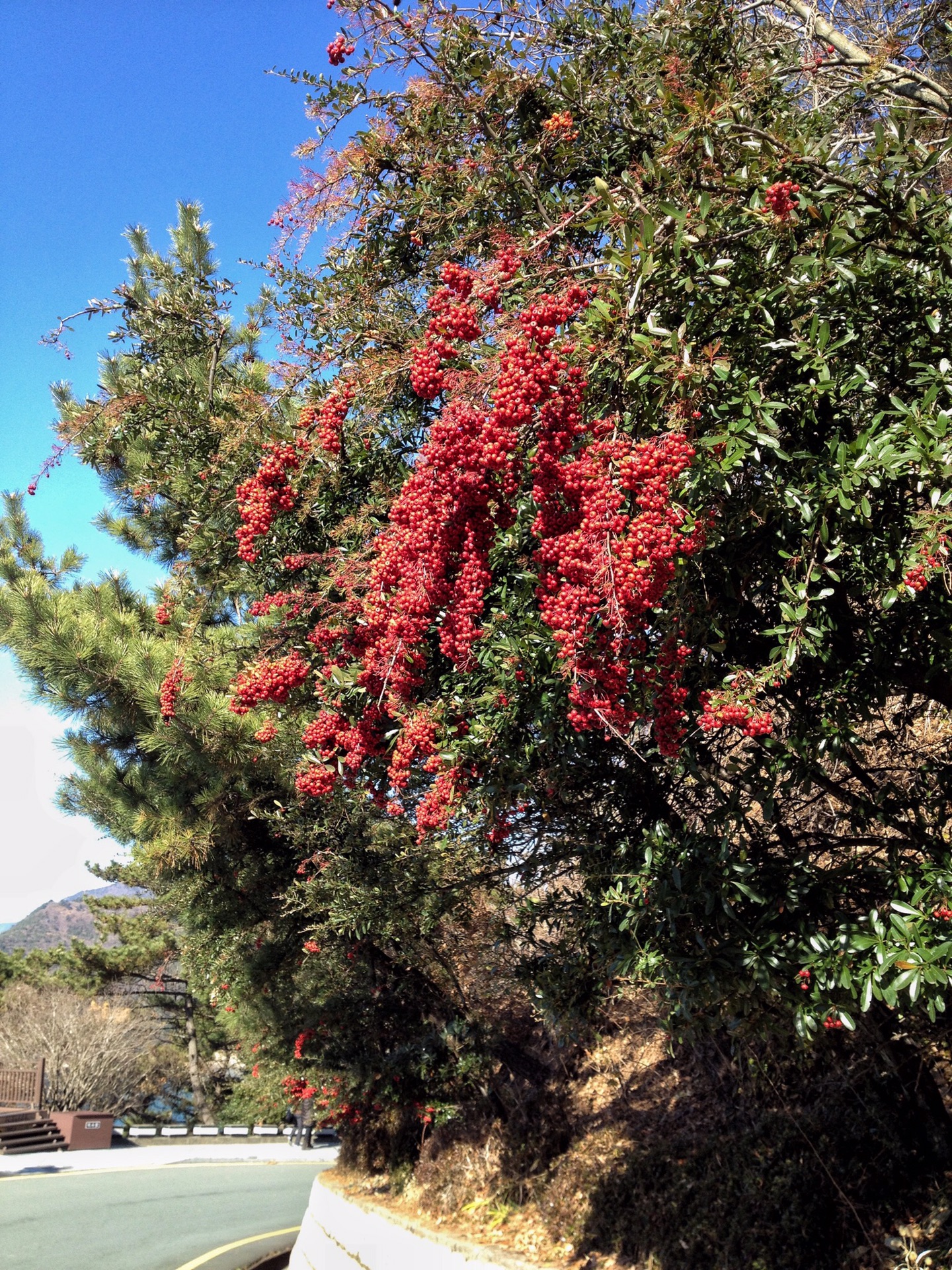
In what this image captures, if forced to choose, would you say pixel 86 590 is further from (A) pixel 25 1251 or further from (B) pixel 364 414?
(A) pixel 25 1251

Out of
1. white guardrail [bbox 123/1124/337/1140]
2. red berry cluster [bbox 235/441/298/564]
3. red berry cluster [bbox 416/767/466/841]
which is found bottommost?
white guardrail [bbox 123/1124/337/1140]

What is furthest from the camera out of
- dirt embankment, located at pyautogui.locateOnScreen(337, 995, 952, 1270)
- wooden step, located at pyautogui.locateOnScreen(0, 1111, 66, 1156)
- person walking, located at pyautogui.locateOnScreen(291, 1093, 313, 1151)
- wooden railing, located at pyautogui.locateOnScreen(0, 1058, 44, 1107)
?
person walking, located at pyautogui.locateOnScreen(291, 1093, 313, 1151)

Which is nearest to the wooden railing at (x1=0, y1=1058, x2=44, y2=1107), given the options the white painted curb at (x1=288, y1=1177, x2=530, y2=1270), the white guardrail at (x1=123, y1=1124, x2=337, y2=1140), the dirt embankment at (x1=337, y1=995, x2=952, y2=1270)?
the white guardrail at (x1=123, y1=1124, x2=337, y2=1140)

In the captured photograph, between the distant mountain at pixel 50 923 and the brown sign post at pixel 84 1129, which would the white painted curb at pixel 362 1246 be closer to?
the brown sign post at pixel 84 1129

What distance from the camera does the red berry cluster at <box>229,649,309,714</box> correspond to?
422 cm

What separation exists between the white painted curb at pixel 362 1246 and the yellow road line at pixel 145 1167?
7.92 m

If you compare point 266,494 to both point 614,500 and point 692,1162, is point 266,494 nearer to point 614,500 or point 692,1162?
point 614,500

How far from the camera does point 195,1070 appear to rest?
1190 inches

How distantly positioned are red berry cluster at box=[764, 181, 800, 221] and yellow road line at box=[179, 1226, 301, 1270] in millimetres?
12491

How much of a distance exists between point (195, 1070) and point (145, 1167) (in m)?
11.7

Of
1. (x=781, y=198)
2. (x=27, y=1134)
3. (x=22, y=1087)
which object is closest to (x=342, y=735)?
(x=781, y=198)

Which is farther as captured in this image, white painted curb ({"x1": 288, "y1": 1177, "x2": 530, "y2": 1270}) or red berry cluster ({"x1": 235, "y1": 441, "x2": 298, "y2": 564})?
white painted curb ({"x1": 288, "y1": 1177, "x2": 530, "y2": 1270})

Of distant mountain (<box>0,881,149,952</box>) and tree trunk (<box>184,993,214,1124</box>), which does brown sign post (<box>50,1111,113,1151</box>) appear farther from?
distant mountain (<box>0,881,149,952</box>)

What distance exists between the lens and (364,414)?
4605mm
